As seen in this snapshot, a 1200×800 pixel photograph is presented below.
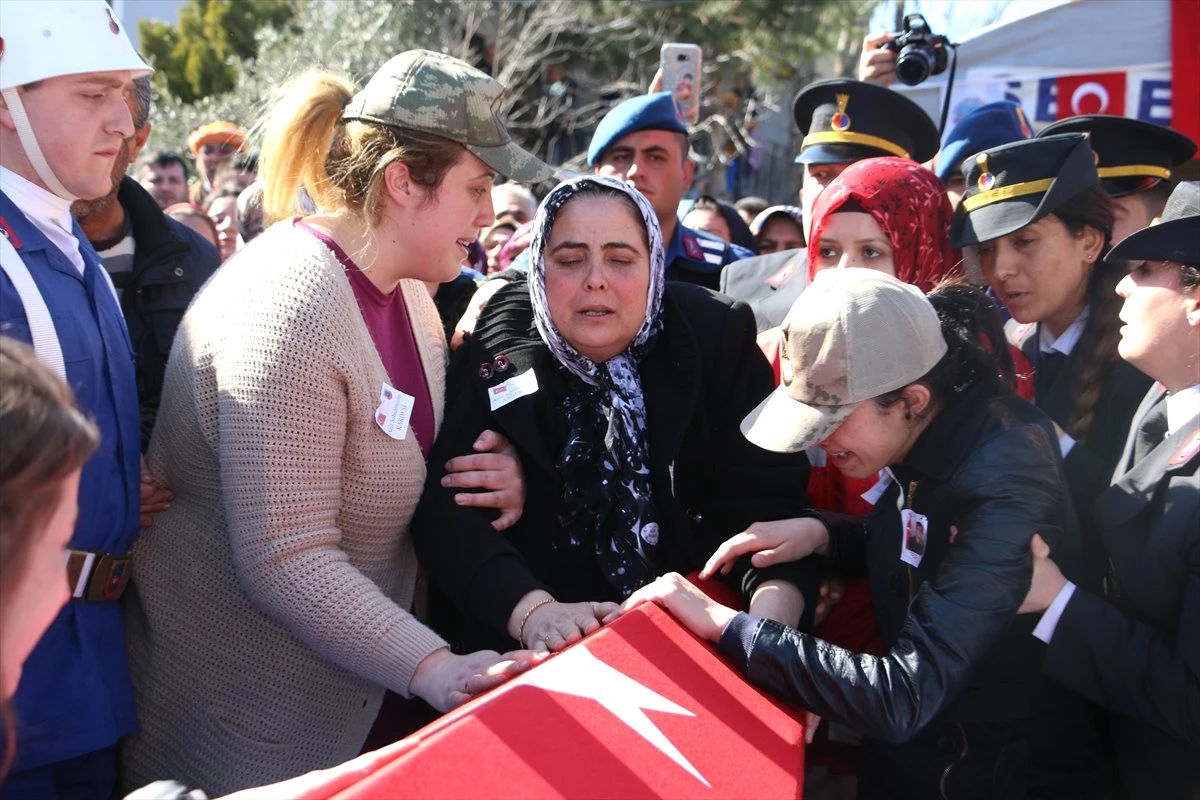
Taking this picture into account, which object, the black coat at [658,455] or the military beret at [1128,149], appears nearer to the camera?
the black coat at [658,455]

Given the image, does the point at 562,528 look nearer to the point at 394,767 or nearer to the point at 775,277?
the point at 394,767

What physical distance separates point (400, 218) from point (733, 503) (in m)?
0.99

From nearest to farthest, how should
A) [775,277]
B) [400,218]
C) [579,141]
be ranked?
[400,218]
[775,277]
[579,141]

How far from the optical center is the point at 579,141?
650 inches

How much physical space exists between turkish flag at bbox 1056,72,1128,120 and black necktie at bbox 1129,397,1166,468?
378 centimetres

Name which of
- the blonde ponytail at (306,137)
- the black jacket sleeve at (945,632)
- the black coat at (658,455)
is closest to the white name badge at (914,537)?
the black jacket sleeve at (945,632)

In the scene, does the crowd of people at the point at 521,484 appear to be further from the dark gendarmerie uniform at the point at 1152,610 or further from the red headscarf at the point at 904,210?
the red headscarf at the point at 904,210

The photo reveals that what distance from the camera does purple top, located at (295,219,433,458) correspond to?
2.38 meters

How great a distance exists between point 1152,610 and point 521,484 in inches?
54.0

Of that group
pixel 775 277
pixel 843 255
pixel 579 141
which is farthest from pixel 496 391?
pixel 579 141

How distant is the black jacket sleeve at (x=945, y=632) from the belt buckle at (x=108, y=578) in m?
1.27

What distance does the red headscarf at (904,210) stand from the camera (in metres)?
3.04

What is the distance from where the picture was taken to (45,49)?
6.92 feet

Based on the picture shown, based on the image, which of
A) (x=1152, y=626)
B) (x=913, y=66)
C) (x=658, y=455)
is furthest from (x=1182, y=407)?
(x=913, y=66)
